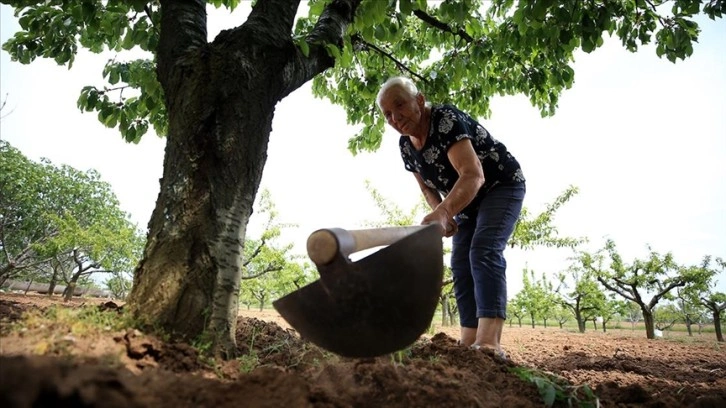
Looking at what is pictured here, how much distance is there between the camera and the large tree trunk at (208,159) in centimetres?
166

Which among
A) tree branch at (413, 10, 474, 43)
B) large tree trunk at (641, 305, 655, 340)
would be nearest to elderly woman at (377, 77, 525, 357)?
tree branch at (413, 10, 474, 43)

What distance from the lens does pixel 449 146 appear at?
2.36 metres

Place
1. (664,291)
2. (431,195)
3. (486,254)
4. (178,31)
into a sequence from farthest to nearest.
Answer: (664,291) < (431,195) < (486,254) < (178,31)

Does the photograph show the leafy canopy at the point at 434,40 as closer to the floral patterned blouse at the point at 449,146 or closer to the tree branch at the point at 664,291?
the floral patterned blouse at the point at 449,146

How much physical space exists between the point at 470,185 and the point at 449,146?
0.36 meters

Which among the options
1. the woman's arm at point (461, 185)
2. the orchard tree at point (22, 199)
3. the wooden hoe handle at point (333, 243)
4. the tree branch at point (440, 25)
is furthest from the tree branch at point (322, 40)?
the orchard tree at point (22, 199)

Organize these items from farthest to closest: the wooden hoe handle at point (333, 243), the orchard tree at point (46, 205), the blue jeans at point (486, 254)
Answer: the orchard tree at point (46, 205) < the blue jeans at point (486, 254) < the wooden hoe handle at point (333, 243)

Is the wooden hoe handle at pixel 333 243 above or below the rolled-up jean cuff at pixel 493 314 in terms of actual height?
above

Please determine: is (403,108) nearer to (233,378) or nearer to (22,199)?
(233,378)

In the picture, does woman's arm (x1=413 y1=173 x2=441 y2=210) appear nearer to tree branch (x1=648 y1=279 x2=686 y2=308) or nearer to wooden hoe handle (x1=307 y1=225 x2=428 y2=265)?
wooden hoe handle (x1=307 y1=225 x2=428 y2=265)

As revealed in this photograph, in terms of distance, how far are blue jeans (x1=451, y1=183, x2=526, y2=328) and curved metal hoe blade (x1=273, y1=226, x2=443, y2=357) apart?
1.09 meters

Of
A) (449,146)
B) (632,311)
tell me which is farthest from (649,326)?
(632,311)

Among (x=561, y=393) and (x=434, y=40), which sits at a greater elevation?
(x=434, y=40)

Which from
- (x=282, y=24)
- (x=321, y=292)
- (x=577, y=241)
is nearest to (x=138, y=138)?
(x=282, y=24)
